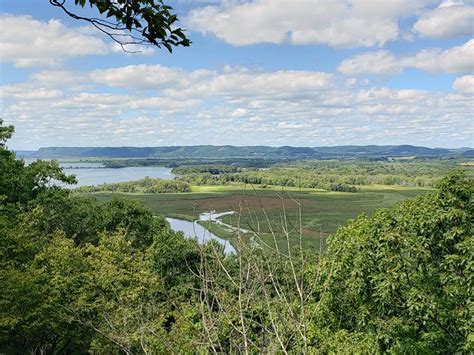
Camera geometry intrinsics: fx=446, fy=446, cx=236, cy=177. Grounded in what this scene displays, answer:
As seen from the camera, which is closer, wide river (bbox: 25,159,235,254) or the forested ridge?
the forested ridge

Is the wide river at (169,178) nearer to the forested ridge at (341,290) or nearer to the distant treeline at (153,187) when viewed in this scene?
the forested ridge at (341,290)

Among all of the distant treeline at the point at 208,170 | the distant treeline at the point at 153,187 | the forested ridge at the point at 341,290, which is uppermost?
the forested ridge at the point at 341,290

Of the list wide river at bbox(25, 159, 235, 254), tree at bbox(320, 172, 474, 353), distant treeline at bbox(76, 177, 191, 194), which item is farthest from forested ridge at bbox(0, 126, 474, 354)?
distant treeline at bbox(76, 177, 191, 194)

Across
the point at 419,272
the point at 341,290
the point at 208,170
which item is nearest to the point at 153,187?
the point at 208,170

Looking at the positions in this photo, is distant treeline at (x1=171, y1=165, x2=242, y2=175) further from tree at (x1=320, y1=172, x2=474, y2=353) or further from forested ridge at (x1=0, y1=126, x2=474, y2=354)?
tree at (x1=320, y1=172, x2=474, y2=353)

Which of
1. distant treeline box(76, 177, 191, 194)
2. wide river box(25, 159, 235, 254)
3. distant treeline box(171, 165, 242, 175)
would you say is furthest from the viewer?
distant treeline box(171, 165, 242, 175)

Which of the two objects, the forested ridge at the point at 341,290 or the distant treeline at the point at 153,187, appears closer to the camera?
the forested ridge at the point at 341,290

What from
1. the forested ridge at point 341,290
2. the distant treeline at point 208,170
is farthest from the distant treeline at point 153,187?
the forested ridge at point 341,290

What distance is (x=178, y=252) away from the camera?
2619 cm

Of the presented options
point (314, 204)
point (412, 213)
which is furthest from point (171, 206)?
point (412, 213)

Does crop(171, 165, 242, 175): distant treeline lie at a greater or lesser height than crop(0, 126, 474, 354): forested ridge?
lesser

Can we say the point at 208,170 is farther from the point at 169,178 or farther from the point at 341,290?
the point at 341,290

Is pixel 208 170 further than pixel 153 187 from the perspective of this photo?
Yes

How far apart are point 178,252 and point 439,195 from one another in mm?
→ 18035
